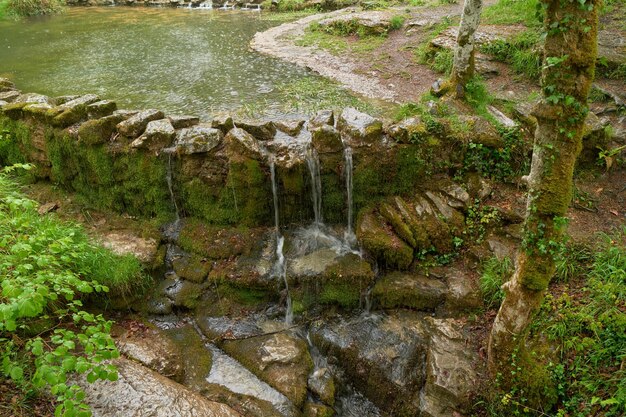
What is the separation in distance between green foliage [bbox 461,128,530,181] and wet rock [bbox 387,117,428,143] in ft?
2.85

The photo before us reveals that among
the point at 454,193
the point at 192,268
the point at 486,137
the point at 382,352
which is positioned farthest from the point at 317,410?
the point at 486,137

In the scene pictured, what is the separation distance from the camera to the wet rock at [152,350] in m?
5.10

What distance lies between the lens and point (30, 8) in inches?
869

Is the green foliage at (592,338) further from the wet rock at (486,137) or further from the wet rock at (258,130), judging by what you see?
the wet rock at (258,130)

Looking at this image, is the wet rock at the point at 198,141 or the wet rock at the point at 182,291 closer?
the wet rock at the point at 182,291

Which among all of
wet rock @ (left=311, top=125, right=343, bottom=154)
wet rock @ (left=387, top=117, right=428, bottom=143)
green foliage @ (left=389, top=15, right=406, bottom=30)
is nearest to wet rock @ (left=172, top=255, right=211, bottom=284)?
wet rock @ (left=311, top=125, right=343, bottom=154)

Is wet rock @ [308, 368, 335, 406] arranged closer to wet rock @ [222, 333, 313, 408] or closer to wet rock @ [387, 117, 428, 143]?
wet rock @ [222, 333, 313, 408]

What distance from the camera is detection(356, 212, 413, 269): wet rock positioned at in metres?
6.09

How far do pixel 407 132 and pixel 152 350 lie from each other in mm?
4788

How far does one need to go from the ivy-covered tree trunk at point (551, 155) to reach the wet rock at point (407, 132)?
2.59 meters

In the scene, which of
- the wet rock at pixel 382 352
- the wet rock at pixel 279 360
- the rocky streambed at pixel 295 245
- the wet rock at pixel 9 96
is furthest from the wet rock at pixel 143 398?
the wet rock at pixel 9 96

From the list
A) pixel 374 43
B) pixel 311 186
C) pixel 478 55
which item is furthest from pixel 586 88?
pixel 374 43

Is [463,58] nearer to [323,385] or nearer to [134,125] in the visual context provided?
[134,125]

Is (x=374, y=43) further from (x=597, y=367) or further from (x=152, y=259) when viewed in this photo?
(x=597, y=367)
